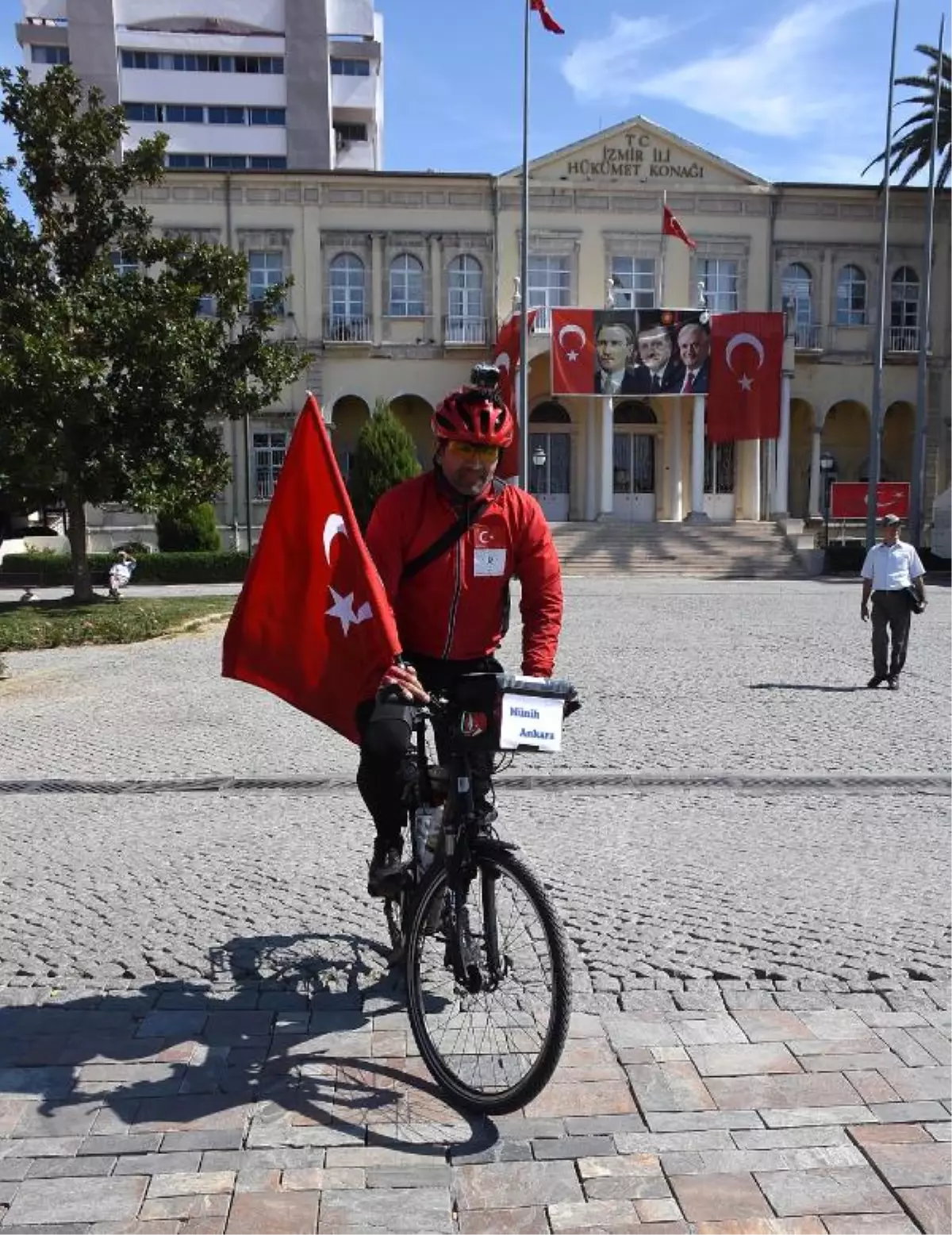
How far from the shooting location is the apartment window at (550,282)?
40031mm

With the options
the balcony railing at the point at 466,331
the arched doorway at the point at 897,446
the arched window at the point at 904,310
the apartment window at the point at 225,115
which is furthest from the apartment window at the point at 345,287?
the apartment window at the point at 225,115

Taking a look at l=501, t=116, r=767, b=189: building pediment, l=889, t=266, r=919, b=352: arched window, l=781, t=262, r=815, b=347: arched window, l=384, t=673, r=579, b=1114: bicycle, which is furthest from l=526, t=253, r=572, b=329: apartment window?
l=384, t=673, r=579, b=1114: bicycle

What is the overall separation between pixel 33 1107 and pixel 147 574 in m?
30.2

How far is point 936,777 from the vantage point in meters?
7.16

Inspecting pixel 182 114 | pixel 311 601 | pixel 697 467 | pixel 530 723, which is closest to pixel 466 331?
pixel 697 467

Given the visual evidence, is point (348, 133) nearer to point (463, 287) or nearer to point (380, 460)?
point (463, 287)

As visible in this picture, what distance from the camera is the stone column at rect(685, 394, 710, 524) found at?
37094 millimetres

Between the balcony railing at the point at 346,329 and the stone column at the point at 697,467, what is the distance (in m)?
12.4

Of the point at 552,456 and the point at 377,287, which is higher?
the point at 377,287

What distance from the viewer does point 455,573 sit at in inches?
139

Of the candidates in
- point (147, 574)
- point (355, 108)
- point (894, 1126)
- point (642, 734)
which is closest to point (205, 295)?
point (147, 574)

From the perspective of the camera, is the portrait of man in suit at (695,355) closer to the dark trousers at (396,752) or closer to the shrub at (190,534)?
the shrub at (190,534)

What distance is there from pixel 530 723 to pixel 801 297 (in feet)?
139

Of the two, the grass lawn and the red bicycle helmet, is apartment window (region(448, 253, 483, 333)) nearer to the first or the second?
the grass lawn
